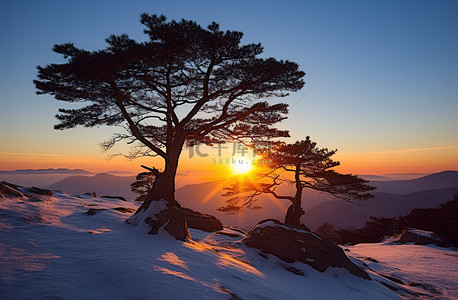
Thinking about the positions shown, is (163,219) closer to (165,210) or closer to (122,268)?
(165,210)

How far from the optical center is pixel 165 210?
8398mm

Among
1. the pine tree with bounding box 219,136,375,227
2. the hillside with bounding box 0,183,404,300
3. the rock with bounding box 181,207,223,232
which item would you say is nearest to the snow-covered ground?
the hillside with bounding box 0,183,404,300

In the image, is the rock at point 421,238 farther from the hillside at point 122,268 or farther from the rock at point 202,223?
the rock at point 202,223

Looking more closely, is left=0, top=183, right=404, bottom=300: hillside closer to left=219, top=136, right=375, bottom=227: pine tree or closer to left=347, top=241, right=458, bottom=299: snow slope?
left=347, top=241, right=458, bottom=299: snow slope

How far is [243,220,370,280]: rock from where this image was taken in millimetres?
8883

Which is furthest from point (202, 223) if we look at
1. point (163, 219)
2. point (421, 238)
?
point (421, 238)

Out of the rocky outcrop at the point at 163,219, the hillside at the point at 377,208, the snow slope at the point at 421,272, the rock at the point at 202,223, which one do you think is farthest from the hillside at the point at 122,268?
the hillside at the point at 377,208

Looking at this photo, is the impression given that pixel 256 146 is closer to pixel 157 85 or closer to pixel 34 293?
pixel 157 85

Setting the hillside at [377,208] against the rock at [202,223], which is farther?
the hillside at [377,208]

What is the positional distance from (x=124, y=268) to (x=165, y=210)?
14.6 ft

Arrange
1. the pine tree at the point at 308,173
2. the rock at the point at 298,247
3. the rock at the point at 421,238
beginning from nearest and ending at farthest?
the rock at the point at 298,247 < the pine tree at the point at 308,173 < the rock at the point at 421,238

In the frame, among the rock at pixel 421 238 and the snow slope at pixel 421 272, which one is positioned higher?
the snow slope at pixel 421 272

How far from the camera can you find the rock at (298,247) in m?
8.88

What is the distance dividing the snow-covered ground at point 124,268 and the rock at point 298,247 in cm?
34
